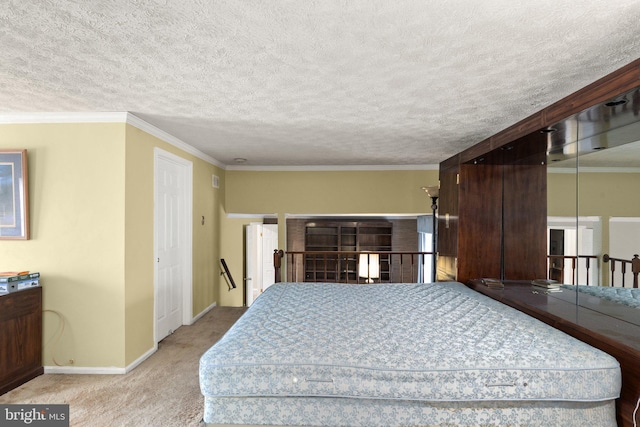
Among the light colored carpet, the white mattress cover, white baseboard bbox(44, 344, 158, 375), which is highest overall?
the white mattress cover

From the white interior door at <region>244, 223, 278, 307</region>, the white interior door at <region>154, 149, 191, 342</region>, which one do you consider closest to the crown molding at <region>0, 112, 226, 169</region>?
the white interior door at <region>154, 149, 191, 342</region>

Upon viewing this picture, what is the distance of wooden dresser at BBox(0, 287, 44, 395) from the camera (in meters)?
2.75

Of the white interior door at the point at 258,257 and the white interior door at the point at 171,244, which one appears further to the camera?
the white interior door at the point at 258,257

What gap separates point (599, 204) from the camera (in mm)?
2424

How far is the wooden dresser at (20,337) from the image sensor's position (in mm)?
2748

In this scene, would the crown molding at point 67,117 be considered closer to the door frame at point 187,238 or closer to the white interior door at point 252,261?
the door frame at point 187,238

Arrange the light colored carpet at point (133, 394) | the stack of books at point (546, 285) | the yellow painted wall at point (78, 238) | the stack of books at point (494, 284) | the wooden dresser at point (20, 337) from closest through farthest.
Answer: the light colored carpet at point (133, 394) → the wooden dresser at point (20, 337) → the stack of books at point (546, 285) → the yellow painted wall at point (78, 238) → the stack of books at point (494, 284)

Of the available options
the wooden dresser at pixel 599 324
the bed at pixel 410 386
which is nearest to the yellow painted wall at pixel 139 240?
the bed at pixel 410 386

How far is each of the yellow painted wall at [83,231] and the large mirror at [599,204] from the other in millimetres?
3637

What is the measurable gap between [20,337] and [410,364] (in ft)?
10.4

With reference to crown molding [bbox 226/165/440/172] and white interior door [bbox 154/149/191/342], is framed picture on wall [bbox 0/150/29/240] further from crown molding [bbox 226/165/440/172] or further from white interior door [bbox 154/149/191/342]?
crown molding [bbox 226/165/440/172]

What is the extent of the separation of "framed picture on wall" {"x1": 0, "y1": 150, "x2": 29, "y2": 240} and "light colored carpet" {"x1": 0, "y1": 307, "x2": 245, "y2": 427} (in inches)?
51.5

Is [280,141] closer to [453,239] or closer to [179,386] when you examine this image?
[453,239]

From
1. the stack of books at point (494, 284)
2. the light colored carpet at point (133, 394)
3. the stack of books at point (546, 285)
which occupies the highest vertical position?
the stack of books at point (546, 285)
